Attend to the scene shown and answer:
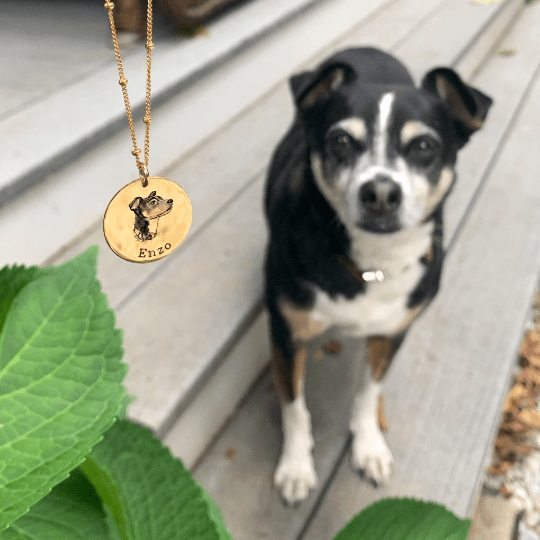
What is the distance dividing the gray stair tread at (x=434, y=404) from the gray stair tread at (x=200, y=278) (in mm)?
263

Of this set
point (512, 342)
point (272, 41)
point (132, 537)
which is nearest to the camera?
point (132, 537)

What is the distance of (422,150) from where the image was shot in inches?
39.3

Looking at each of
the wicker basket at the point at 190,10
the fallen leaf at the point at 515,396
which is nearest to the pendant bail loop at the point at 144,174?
the fallen leaf at the point at 515,396

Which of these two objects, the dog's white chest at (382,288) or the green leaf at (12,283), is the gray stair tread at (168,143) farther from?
the green leaf at (12,283)

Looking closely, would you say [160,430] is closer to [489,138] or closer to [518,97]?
[489,138]

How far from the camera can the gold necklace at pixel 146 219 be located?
54 centimetres

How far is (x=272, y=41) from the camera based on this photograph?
7.32ft

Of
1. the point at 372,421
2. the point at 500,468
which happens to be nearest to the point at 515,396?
the point at 500,468

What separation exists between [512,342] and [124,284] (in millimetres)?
1167

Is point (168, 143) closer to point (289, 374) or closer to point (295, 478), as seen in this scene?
point (289, 374)

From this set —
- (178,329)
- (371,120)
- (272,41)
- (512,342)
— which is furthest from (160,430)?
(272,41)

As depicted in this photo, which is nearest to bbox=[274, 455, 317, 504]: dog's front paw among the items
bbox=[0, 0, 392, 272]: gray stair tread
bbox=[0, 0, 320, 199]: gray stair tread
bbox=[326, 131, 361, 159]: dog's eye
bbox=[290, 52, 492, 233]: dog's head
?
bbox=[290, 52, 492, 233]: dog's head

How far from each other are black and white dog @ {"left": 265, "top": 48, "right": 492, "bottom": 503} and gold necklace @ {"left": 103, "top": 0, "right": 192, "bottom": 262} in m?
0.49

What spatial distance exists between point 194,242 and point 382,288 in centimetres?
67
